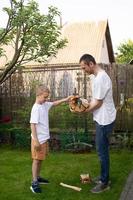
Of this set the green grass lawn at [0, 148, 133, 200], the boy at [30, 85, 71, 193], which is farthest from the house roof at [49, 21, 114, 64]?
the boy at [30, 85, 71, 193]

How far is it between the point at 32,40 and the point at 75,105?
13.9 feet

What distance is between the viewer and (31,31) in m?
11.6

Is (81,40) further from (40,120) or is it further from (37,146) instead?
(37,146)

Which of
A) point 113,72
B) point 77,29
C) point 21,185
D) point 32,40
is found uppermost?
point 77,29

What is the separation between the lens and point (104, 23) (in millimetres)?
32219

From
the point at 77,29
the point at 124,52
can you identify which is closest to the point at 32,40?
the point at 77,29

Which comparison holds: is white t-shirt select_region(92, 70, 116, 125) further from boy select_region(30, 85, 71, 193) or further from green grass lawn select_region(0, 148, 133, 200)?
Result: green grass lawn select_region(0, 148, 133, 200)

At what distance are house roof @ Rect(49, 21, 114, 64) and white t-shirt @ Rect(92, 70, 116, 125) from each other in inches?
848

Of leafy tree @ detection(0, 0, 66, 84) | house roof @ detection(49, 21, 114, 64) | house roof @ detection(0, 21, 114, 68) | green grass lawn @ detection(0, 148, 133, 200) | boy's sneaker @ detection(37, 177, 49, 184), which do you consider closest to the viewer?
green grass lawn @ detection(0, 148, 133, 200)

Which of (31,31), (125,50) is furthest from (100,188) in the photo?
(125,50)

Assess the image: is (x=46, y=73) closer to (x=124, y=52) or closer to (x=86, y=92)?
(x=86, y=92)

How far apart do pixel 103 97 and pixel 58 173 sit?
2.14 m

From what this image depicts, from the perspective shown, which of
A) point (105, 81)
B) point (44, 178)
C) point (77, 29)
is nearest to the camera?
point (105, 81)

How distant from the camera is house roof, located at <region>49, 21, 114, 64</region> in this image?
29.4 metres
